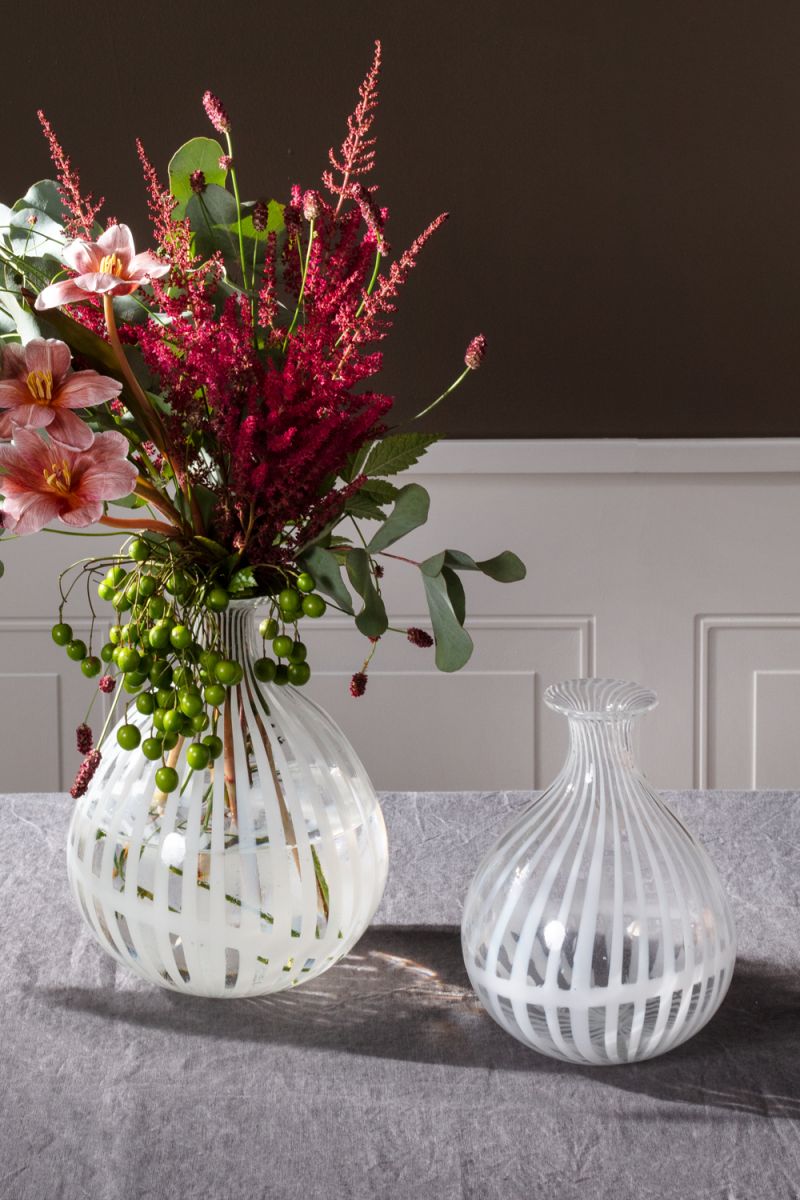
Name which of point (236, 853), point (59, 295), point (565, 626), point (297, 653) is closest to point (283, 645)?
point (297, 653)

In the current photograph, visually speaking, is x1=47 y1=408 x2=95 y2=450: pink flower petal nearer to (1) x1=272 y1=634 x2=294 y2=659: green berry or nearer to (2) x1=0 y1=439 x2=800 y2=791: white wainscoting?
(1) x1=272 y1=634 x2=294 y2=659: green berry

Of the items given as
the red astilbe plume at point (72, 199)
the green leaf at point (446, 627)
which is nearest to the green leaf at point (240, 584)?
the green leaf at point (446, 627)

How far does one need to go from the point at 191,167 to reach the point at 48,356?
0.23 m

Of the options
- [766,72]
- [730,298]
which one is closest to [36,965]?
[730,298]

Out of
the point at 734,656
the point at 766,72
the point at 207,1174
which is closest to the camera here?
the point at 207,1174

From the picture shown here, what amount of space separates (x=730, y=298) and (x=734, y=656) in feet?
2.10

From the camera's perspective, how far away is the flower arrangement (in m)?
0.65

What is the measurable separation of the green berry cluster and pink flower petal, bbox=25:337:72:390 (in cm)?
12

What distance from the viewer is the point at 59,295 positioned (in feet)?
2.16

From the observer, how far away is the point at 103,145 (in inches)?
84.5

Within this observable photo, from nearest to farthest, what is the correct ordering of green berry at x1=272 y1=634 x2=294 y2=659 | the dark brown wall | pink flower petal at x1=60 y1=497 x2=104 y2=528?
1. pink flower petal at x1=60 y1=497 x2=104 y2=528
2. green berry at x1=272 y1=634 x2=294 y2=659
3. the dark brown wall

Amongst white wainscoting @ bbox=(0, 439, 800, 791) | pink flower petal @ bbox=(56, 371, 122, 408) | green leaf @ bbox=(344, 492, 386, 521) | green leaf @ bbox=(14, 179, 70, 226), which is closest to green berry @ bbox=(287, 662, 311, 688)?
green leaf @ bbox=(344, 492, 386, 521)

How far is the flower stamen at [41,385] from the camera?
648 mm

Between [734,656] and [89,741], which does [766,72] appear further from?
[89,741]
